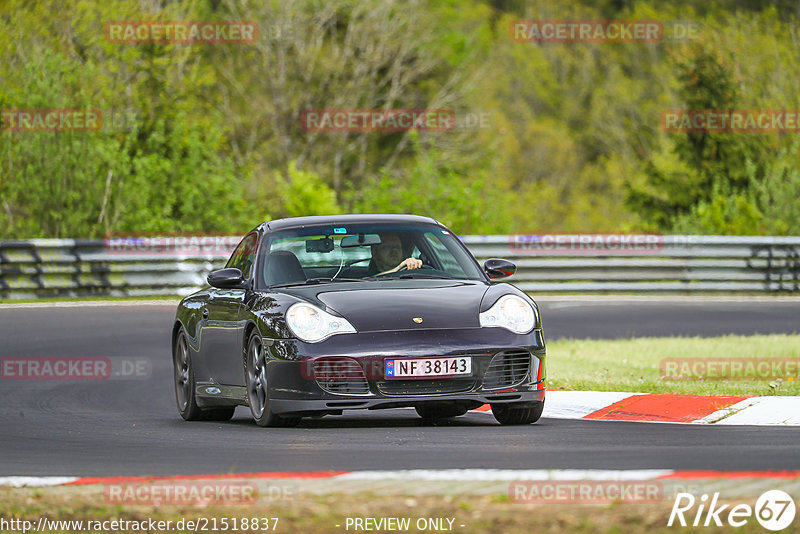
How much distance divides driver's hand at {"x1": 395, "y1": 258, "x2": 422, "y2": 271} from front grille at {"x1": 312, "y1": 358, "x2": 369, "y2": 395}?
4.51 feet

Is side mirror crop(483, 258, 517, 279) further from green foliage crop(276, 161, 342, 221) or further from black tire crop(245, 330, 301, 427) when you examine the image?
green foliage crop(276, 161, 342, 221)

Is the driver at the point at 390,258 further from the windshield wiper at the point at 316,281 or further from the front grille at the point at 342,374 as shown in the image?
the front grille at the point at 342,374

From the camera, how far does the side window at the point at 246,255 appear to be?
11609 millimetres

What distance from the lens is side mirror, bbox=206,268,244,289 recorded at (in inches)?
434

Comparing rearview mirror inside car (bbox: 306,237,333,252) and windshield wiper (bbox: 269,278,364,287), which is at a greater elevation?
rearview mirror inside car (bbox: 306,237,333,252)

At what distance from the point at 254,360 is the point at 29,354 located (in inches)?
297

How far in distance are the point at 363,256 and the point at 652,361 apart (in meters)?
5.23

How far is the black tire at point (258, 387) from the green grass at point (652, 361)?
2973 millimetres

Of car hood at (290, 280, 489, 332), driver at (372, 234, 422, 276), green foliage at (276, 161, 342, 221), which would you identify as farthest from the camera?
green foliage at (276, 161, 342, 221)

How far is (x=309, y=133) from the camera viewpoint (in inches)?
1737
